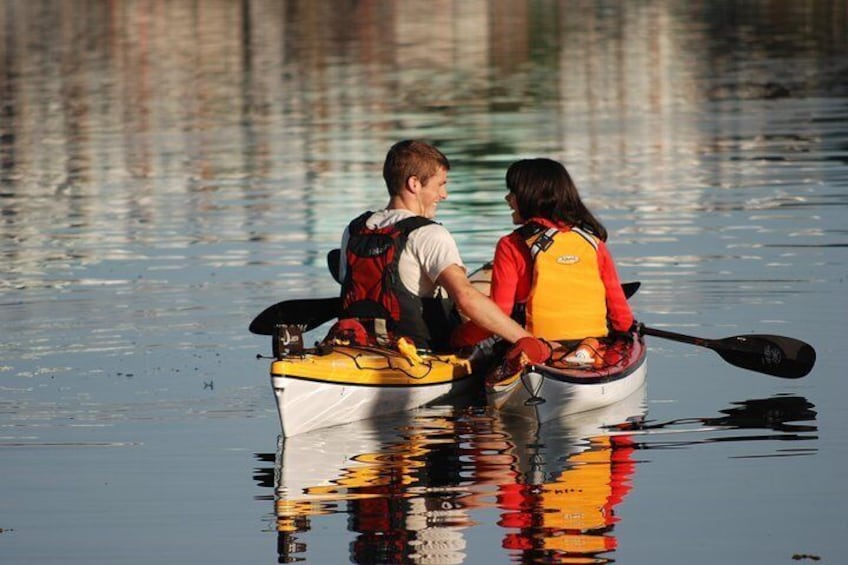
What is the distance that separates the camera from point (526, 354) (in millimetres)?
12125

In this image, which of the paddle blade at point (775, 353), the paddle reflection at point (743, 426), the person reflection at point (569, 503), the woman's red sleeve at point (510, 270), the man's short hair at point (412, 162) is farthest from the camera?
the paddle blade at point (775, 353)

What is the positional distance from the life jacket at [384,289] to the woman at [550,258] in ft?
1.63

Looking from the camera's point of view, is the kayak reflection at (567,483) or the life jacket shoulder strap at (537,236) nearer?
the kayak reflection at (567,483)

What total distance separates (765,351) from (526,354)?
82.9 inches

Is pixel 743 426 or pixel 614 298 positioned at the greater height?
pixel 614 298

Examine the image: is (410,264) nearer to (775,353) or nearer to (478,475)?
(478,475)

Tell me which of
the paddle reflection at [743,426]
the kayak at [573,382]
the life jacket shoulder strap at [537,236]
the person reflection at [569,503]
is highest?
the life jacket shoulder strap at [537,236]

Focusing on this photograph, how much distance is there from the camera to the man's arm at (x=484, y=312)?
1234cm

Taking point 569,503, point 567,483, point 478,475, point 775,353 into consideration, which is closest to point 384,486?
point 478,475

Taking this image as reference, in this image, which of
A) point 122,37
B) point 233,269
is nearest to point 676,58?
point 122,37

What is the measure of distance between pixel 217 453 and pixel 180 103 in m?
28.3

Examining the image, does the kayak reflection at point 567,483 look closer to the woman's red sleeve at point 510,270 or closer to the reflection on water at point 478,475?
the reflection on water at point 478,475

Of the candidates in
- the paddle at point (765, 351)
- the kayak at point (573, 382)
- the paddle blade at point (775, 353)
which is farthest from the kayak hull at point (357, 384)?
the paddle blade at point (775, 353)

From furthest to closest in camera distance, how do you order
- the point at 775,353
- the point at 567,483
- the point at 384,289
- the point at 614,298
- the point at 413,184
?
1. the point at 775,353
2. the point at 614,298
3. the point at 384,289
4. the point at 413,184
5. the point at 567,483
